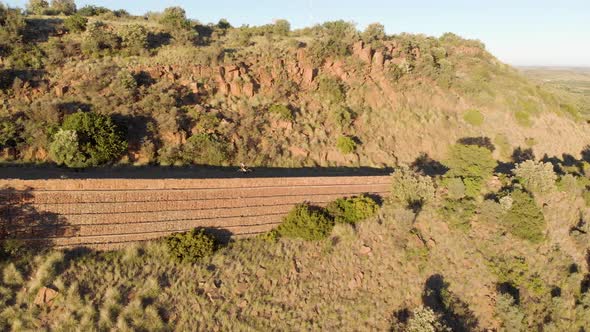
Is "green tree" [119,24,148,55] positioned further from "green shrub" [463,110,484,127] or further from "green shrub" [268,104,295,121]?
"green shrub" [463,110,484,127]

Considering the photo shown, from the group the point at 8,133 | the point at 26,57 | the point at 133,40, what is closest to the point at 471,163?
the point at 133,40

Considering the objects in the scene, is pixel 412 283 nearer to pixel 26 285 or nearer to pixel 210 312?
pixel 210 312

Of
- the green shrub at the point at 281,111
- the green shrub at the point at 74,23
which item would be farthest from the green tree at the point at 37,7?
the green shrub at the point at 281,111

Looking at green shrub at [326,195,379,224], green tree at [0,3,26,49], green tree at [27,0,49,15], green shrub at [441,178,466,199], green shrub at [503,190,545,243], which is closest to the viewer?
green shrub at [326,195,379,224]

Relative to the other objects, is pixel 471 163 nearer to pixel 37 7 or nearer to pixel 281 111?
pixel 281 111

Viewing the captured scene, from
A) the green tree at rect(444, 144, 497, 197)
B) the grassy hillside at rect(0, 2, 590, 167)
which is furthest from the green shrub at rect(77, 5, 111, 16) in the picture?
the green tree at rect(444, 144, 497, 197)

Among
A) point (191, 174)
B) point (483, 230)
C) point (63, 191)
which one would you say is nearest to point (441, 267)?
point (483, 230)
